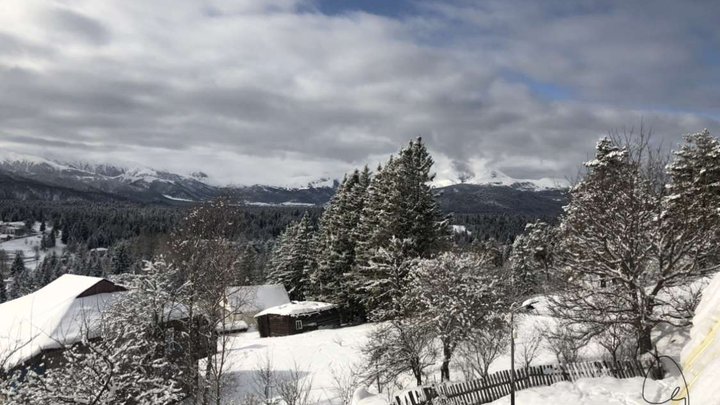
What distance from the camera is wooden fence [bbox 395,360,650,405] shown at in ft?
55.4

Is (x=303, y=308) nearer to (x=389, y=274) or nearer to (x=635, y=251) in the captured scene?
(x=389, y=274)

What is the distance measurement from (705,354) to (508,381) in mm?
16322

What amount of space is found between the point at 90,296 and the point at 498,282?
26.5 meters

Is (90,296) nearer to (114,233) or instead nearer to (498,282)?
(498,282)

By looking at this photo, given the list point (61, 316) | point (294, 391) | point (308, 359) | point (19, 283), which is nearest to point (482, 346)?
point (294, 391)

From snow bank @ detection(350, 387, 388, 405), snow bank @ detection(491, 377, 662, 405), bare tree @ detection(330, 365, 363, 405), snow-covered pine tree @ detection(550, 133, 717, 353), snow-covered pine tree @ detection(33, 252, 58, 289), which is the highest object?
snow-covered pine tree @ detection(550, 133, 717, 353)

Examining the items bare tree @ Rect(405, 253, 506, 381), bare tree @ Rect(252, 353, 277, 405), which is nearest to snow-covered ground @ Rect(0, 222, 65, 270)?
bare tree @ Rect(252, 353, 277, 405)

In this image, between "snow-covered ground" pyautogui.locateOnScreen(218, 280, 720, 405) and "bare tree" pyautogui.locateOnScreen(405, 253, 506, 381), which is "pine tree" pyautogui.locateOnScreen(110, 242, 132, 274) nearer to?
"snow-covered ground" pyautogui.locateOnScreen(218, 280, 720, 405)

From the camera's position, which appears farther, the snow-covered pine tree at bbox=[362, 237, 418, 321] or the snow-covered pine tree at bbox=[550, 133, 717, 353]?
the snow-covered pine tree at bbox=[362, 237, 418, 321]

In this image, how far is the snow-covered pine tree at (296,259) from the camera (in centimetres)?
5481

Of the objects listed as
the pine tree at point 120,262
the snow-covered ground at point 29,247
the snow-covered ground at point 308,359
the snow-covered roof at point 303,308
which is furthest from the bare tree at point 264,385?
the snow-covered ground at point 29,247

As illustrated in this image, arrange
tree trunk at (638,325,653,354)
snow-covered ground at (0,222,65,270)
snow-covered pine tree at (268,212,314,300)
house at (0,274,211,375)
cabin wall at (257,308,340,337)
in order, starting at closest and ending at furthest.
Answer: tree trunk at (638,325,653,354) < house at (0,274,211,375) < cabin wall at (257,308,340,337) < snow-covered pine tree at (268,212,314,300) < snow-covered ground at (0,222,65,270)

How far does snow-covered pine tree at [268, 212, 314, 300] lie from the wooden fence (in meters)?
37.4

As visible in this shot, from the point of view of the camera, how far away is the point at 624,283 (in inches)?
674
